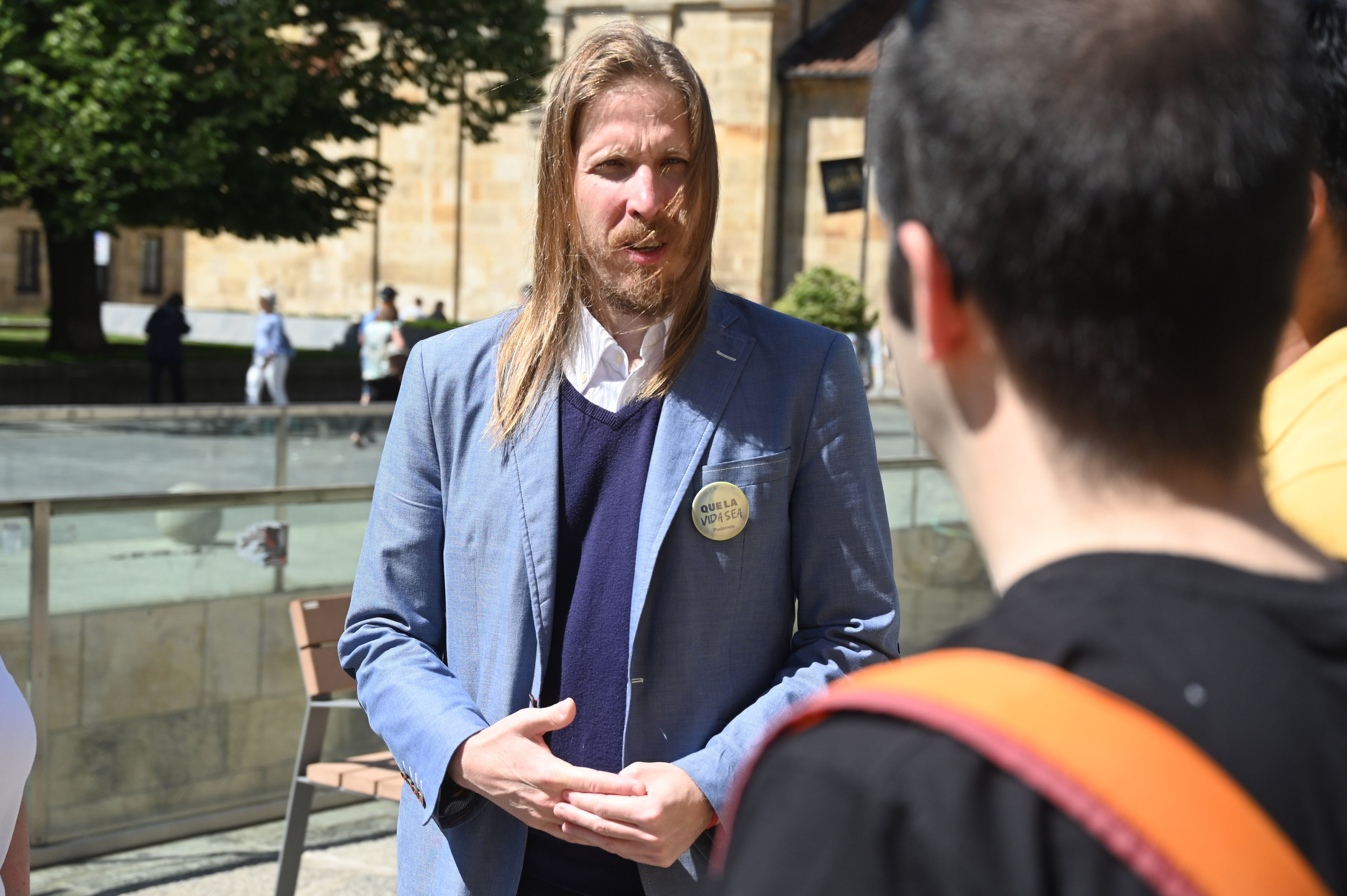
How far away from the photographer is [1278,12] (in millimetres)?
882

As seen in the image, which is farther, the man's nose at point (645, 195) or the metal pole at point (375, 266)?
the metal pole at point (375, 266)

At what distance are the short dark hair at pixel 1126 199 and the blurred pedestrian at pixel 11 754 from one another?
172cm

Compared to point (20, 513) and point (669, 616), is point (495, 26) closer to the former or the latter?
point (20, 513)

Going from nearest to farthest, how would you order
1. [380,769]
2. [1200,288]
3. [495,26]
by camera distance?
[1200,288], [380,769], [495,26]

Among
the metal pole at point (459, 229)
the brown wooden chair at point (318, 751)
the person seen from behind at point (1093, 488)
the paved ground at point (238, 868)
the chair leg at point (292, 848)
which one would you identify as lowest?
the paved ground at point (238, 868)

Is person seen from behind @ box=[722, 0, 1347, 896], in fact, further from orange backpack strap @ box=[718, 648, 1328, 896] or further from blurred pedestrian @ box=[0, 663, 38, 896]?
blurred pedestrian @ box=[0, 663, 38, 896]

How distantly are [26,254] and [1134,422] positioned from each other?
215 ft

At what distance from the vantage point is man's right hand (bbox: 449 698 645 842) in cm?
195

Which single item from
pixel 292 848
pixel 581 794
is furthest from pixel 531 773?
pixel 292 848

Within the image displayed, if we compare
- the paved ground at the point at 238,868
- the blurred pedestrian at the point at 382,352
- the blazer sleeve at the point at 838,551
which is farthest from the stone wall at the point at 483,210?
the blazer sleeve at the point at 838,551

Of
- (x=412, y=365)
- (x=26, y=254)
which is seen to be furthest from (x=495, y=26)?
(x=26, y=254)

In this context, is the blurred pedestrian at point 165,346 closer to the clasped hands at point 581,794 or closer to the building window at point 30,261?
the clasped hands at point 581,794

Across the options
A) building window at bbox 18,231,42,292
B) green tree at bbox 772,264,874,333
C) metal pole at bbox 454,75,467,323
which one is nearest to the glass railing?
green tree at bbox 772,264,874,333

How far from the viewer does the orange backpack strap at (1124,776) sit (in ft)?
2.30
